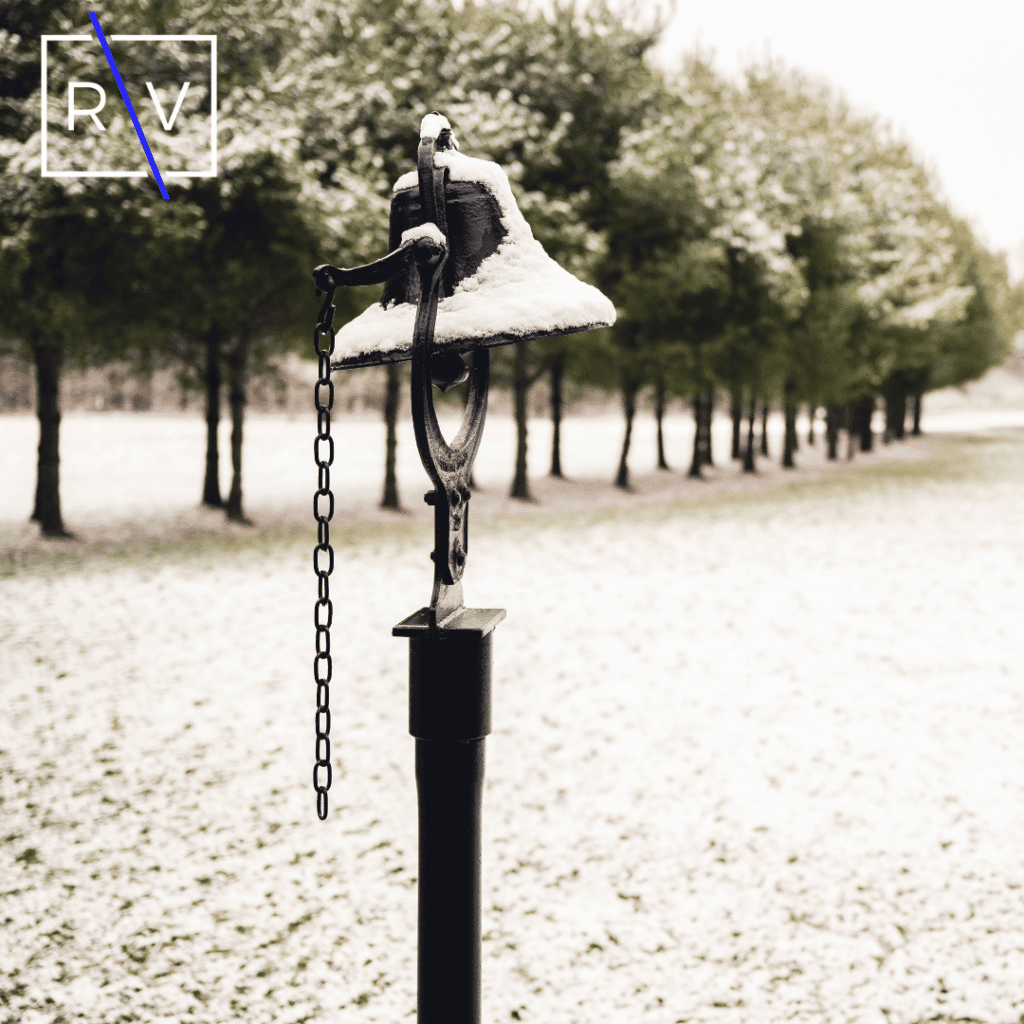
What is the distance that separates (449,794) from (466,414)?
115cm

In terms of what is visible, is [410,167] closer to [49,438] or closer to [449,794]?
[49,438]

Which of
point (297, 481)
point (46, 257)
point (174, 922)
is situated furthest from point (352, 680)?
point (297, 481)

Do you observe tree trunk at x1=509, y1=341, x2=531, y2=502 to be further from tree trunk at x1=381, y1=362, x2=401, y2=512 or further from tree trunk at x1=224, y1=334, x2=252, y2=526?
tree trunk at x1=224, y1=334, x2=252, y2=526

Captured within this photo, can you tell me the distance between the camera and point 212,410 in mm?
18234

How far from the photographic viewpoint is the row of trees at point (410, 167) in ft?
42.7

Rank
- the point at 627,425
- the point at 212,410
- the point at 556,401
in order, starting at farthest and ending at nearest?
the point at 556,401 → the point at 627,425 → the point at 212,410

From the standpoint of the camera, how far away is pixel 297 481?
2655 centimetres

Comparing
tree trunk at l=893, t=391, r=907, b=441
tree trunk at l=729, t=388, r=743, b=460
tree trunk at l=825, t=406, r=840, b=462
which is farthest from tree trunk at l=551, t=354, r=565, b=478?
tree trunk at l=893, t=391, r=907, b=441

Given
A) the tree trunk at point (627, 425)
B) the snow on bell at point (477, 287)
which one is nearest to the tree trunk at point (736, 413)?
the tree trunk at point (627, 425)

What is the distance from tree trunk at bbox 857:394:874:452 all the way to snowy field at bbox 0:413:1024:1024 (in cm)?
2663

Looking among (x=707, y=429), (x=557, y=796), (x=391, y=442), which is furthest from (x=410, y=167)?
(x=707, y=429)

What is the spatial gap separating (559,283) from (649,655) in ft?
19.6

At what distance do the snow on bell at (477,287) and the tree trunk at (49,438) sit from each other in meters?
13.4

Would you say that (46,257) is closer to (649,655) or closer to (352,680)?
(352,680)
